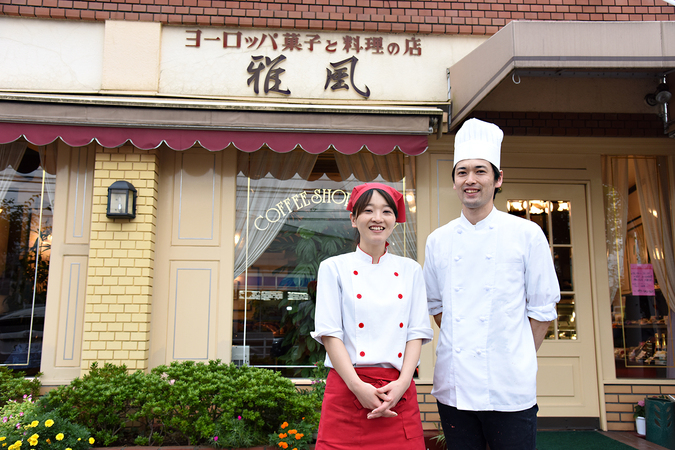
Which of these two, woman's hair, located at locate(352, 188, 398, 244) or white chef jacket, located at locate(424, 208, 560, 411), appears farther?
woman's hair, located at locate(352, 188, 398, 244)

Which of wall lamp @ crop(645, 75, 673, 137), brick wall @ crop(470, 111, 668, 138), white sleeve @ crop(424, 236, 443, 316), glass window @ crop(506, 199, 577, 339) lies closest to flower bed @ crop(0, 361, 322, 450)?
white sleeve @ crop(424, 236, 443, 316)

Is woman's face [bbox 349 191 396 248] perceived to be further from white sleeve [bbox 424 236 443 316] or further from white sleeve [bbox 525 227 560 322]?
white sleeve [bbox 525 227 560 322]

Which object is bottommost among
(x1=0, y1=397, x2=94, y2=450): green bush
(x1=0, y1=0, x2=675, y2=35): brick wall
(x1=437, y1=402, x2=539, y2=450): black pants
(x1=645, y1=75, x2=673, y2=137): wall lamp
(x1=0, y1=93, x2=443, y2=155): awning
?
(x1=0, y1=397, x2=94, y2=450): green bush

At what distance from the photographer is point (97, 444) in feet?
13.0

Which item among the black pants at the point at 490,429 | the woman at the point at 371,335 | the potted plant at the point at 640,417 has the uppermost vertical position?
the woman at the point at 371,335

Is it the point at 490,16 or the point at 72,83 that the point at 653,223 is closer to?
the point at 490,16

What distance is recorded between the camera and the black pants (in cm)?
208

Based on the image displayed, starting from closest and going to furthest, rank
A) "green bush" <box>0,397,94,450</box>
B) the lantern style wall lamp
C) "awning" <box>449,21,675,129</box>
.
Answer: "green bush" <box>0,397,94,450</box>
"awning" <box>449,21,675,129</box>
the lantern style wall lamp

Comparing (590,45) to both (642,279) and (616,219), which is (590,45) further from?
(642,279)

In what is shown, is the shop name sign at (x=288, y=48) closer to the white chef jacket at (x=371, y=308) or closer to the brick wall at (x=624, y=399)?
the white chef jacket at (x=371, y=308)

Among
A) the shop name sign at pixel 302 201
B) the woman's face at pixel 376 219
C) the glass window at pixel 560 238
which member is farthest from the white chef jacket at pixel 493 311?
the glass window at pixel 560 238

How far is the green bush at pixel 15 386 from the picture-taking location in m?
4.42

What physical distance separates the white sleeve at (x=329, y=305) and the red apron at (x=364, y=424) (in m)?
0.22

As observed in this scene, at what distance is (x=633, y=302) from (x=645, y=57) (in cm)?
290
